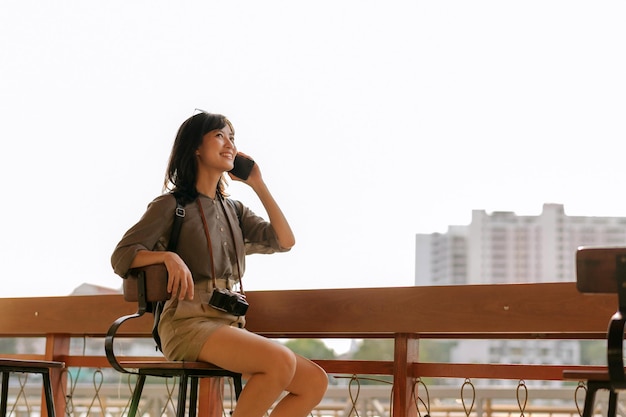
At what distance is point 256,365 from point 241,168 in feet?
2.31

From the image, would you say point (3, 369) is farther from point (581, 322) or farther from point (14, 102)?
point (14, 102)

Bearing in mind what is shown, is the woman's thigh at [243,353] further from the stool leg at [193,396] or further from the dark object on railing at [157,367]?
the stool leg at [193,396]

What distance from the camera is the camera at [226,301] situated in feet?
7.41

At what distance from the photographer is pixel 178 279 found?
2.16m

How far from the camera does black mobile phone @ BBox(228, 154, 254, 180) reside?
8.45 feet

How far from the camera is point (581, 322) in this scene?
2166 mm

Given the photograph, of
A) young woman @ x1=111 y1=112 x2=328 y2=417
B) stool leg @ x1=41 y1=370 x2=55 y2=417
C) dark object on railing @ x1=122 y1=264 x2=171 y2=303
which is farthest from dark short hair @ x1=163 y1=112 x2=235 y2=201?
stool leg @ x1=41 y1=370 x2=55 y2=417

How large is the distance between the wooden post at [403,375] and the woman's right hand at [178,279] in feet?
2.21

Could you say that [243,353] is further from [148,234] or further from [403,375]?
[403,375]

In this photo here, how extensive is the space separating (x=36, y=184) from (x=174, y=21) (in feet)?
4.04

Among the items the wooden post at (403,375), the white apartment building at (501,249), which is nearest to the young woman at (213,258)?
the wooden post at (403,375)

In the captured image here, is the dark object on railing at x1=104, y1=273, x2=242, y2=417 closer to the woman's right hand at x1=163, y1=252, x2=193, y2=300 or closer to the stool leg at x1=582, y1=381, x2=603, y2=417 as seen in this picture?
the woman's right hand at x1=163, y1=252, x2=193, y2=300

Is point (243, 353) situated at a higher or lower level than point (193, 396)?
higher

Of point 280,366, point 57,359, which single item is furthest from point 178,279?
point 57,359
